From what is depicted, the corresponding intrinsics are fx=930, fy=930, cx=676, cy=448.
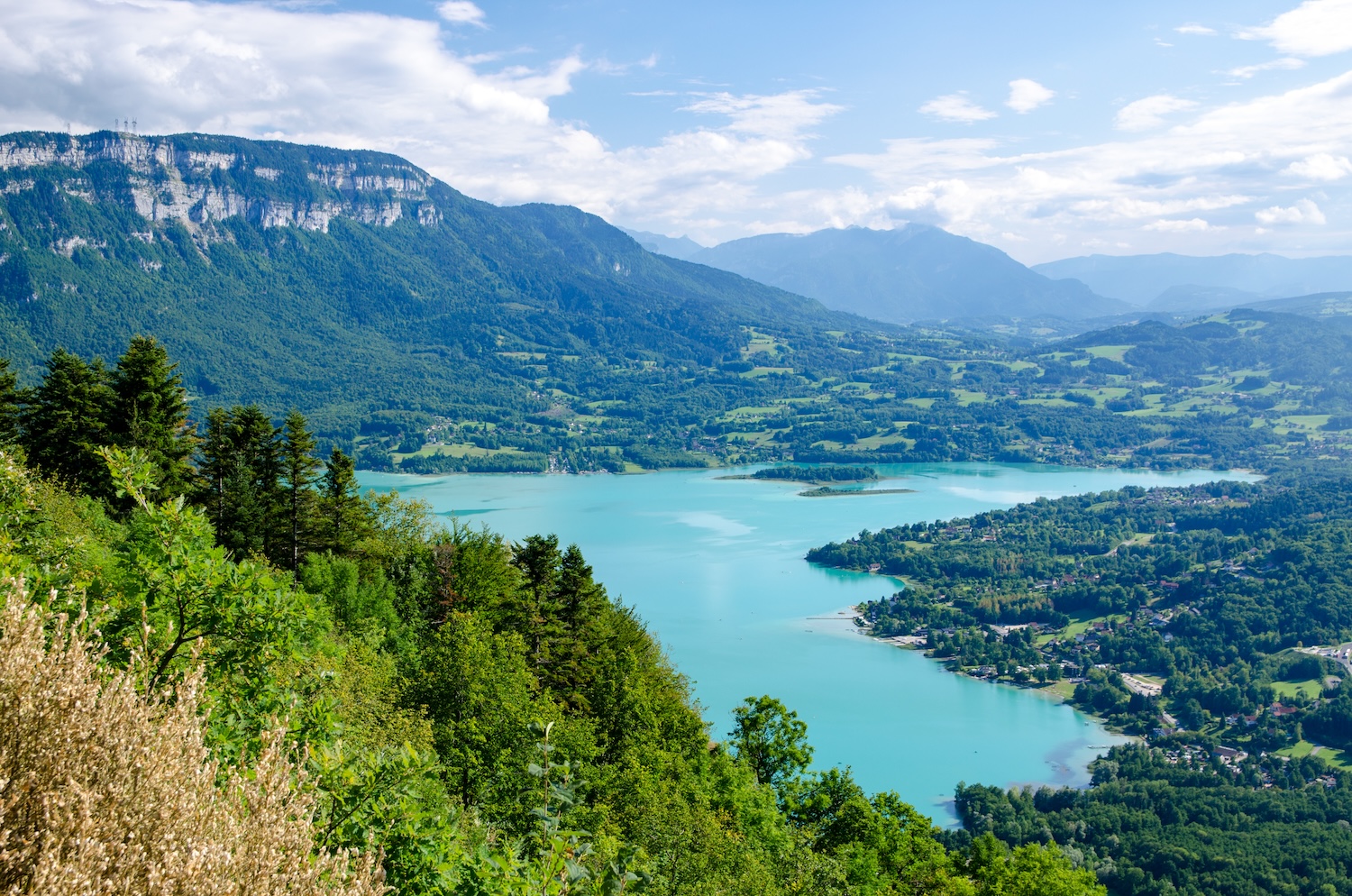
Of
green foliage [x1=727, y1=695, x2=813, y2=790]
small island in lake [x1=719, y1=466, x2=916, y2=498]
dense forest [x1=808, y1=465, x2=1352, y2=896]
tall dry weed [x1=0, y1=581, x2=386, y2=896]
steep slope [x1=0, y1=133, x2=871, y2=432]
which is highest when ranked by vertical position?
steep slope [x1=0, y1=133, x2=871, y2=432]

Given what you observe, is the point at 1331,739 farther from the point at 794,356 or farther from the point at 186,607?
the point at 794,356

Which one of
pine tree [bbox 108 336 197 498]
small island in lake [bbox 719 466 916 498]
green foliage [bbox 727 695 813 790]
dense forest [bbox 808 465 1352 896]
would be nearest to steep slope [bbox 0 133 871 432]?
small island in lake [bbox 719 466 916 498]

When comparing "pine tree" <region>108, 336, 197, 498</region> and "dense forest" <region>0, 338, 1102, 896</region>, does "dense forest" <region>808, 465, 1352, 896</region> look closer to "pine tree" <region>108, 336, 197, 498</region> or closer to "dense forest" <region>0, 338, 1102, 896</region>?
"dense forest" <region>0, 338, 1102, 896</region>

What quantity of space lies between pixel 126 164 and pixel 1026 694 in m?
166

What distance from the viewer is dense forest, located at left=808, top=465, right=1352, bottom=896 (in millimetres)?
33312

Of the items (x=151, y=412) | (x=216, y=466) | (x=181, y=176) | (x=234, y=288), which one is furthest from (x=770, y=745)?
(x=181, y=176)

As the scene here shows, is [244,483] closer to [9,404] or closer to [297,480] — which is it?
[297,480]

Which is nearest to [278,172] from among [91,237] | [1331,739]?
[91,237]

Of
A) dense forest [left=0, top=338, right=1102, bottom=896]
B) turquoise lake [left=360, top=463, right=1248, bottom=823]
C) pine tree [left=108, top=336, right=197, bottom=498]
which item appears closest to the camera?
dense forest [left=0, top=338, right=1102, bottom=896]

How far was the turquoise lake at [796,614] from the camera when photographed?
41688 millimetres

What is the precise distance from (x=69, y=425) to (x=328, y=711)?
18897 mm

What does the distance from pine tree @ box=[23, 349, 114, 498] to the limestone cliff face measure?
14766 centimetres

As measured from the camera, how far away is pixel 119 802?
2.73 metres

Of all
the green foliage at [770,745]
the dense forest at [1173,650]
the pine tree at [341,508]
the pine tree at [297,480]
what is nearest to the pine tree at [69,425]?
the pine tree at [297,480]
